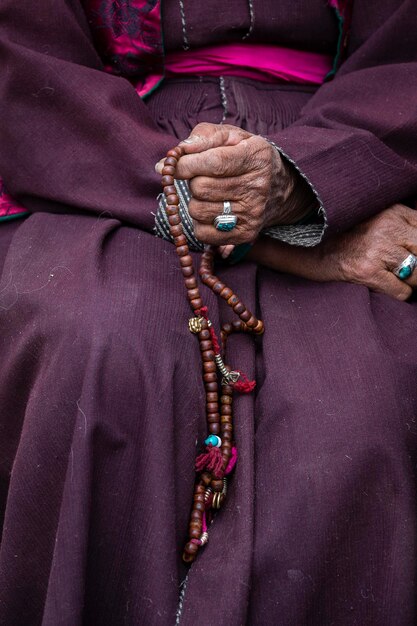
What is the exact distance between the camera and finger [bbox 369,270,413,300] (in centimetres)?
127

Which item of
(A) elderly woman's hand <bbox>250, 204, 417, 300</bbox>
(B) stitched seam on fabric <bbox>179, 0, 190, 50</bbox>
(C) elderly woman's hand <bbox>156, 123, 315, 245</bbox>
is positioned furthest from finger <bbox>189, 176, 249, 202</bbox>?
(B) stitched seam on fabric <bbox>179, 0, 190, 50</bbox>

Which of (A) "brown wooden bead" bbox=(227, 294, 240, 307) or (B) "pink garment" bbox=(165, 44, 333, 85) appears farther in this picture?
(B) "pink garment" bbox=(165, 44, 333, 85)

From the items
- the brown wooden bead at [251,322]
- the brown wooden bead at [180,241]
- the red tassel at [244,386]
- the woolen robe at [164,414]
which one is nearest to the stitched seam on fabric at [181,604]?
the woolen robe at [164,414]

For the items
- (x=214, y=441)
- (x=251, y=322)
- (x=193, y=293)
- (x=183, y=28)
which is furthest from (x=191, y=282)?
(x=183, y=28)

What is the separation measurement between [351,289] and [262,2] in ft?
2.04

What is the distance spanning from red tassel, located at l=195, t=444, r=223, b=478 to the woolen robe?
0.02 meters

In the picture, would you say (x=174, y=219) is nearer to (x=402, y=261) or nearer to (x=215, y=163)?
(x=215, y=163)

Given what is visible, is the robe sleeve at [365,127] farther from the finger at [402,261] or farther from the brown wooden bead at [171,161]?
the brown wooden bead at [171,161]

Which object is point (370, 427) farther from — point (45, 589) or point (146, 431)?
point (45, 589)

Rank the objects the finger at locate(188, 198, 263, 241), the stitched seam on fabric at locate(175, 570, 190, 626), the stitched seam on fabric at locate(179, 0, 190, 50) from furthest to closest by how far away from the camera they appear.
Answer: the stitched seam on fabric at locate(179, 0, 190, 50) < the finger at locate(188, 198, 263, 241) < the stitched seam on fabric at locate(175, 570, 190, 626)

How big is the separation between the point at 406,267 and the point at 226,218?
15.0 inches

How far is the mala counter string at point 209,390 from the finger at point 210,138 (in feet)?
0.07

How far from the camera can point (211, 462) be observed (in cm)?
102

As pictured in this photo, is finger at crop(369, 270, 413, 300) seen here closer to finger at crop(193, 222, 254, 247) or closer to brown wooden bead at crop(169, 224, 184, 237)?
finger at crop(193, 222, 254, 247)
